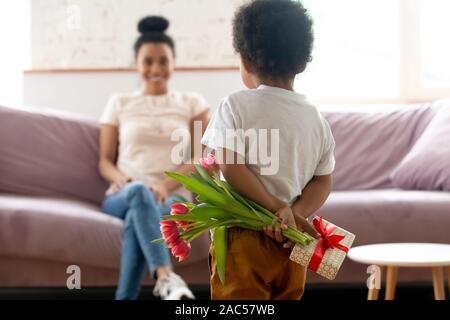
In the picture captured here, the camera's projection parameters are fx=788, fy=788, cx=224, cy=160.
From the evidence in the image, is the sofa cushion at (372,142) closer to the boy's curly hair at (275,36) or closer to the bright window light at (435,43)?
the bright window light at (435,43)

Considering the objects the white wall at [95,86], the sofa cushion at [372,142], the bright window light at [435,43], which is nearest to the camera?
the sofa cushion at [372,142]

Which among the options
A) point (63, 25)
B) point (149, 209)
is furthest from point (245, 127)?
point (63, 25)

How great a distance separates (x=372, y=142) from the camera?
136 inches

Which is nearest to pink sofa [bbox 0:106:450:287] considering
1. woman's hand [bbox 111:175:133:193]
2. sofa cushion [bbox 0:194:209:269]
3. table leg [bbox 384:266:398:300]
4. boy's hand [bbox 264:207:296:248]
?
sofa cushion [bbox 0:194:209:269]

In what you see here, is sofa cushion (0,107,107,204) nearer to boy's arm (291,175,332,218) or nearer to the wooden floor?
the wooden floor

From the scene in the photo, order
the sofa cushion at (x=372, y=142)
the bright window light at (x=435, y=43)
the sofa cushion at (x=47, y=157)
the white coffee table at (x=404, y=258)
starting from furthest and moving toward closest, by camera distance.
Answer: the bright window light at (x=435, y=43)
the sofa cushion at (x=372, y=142)
the sofa cushion at (x=47, y=157)
the white coffee table at (x=404, y=258)

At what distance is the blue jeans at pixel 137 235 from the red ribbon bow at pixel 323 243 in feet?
4.25

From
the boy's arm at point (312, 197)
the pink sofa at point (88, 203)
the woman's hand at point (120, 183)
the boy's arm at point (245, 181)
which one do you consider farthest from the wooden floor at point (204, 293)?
the boy's arm at point (245, 181)

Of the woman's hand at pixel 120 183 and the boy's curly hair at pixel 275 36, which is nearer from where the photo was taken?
the boy's curly hair at pixel 275 36

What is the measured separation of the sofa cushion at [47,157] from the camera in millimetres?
3246

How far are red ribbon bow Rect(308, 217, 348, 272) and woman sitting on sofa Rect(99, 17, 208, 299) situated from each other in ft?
4.42

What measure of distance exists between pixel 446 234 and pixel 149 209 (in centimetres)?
108

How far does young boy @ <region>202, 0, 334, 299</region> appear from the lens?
1473 millimetres
